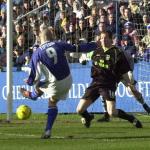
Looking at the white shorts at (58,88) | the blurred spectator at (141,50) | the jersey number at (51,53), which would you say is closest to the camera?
the jersey number at (51,53)

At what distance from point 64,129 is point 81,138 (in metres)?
2.14

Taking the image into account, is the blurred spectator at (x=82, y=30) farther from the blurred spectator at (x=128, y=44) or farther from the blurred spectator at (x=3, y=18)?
the blurred spectator at (x=3, y=18)

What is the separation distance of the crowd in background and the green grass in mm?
4985

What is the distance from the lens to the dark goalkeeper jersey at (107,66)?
14.8m

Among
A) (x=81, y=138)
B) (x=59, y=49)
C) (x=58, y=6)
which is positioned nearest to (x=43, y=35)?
(x=59, y=49)

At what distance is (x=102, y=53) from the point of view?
48.9 feet

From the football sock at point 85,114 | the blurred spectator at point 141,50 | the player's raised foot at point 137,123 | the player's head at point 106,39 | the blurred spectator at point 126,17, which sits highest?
the blurred spectator at point 126,17

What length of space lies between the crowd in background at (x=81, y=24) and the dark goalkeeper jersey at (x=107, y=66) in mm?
5609

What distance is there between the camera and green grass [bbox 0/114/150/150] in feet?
37.3

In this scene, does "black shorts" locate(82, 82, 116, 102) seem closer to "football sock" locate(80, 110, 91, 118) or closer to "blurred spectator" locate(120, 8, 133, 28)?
"football sock" locate(80, 110, 91, 118)

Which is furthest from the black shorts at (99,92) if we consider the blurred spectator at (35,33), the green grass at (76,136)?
the blurred spectator at (35,33)

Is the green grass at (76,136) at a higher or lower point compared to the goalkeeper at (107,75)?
lower

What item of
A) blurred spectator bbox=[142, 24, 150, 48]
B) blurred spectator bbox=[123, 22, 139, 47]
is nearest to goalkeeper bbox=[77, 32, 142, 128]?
blurred spectator bbox=[142, 24, 150, 48]

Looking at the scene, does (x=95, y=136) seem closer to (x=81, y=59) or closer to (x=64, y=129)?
(x=64, y=129)
